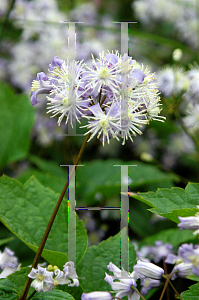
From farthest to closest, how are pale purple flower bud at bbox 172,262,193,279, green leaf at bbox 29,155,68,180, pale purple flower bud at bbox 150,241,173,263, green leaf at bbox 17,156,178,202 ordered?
green leaf at bbox 29,155,68,180, green leaf at bbox 17,156,178,202, pale purple flower bud at bbox 150,241,173,263, pale purple flower bud at bbox 172,262,193,279

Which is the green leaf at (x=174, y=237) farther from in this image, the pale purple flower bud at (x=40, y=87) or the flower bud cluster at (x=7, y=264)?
the pale purple flower bud at (x=40, y=87)

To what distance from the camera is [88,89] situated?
20.2 inches

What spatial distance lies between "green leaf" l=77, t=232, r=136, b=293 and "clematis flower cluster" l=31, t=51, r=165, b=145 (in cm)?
27

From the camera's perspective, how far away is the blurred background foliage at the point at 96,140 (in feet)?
3.81

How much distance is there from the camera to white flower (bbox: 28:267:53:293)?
487mm

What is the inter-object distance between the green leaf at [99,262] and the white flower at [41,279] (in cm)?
15

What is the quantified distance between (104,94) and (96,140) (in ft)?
2.07

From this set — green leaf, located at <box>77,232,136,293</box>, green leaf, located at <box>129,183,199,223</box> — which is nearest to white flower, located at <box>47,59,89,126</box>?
green leaf, located at <box>129,183,199,223</box>

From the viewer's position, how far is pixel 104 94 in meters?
0.54

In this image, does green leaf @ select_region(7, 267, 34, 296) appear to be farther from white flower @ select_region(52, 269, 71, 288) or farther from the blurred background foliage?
the blurred background foliage

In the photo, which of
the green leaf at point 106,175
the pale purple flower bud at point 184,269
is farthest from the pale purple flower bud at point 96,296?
the green leaf at point 106,175

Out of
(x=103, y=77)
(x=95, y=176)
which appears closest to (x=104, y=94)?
(x=103, y=77)

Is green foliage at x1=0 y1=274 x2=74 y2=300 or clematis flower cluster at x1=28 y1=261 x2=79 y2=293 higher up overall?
clematis flower cluster at x1=28 y1=261 x2=79 y2=293

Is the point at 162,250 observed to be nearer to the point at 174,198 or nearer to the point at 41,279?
the point at 174,198
